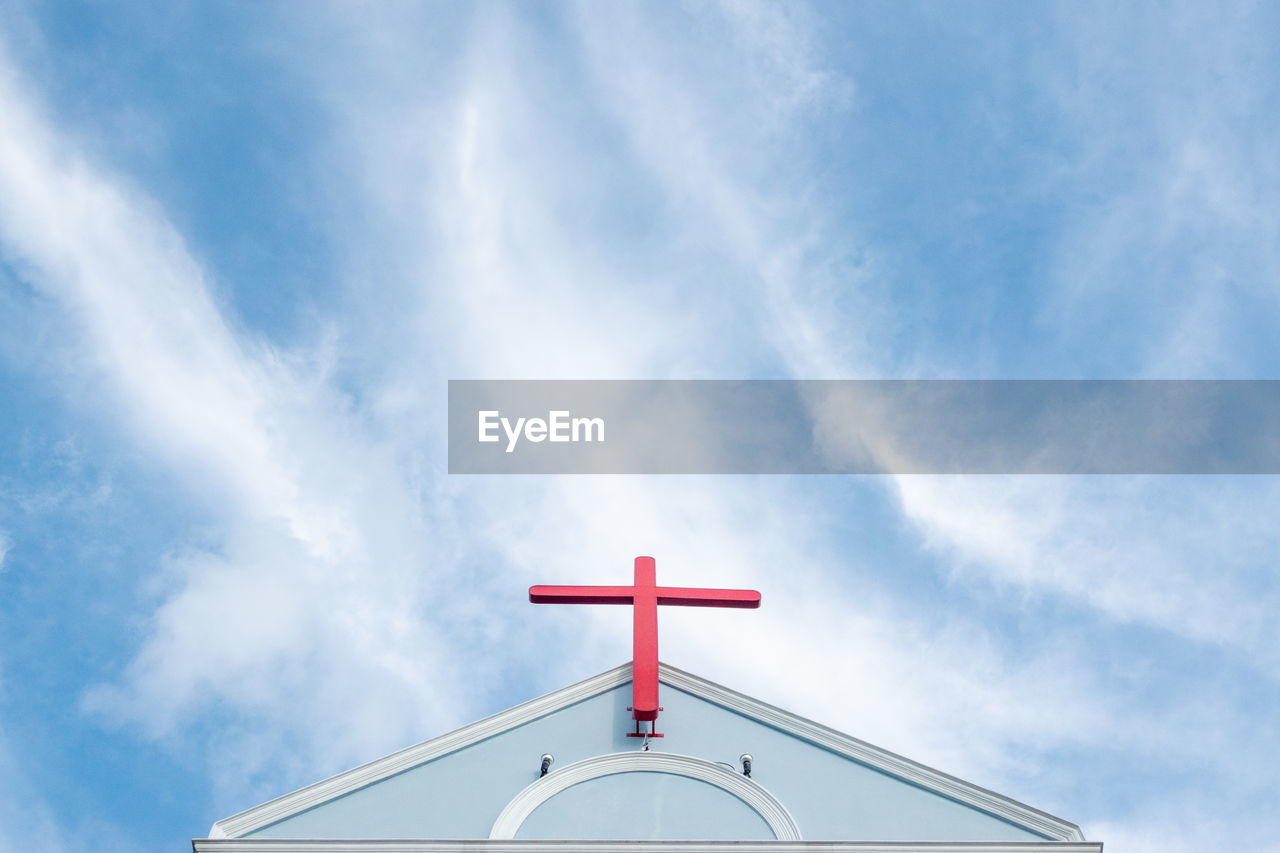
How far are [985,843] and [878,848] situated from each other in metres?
1.43

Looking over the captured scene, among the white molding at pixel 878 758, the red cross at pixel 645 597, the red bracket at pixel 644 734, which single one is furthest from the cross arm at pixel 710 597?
the red bracket at pixel 644 734

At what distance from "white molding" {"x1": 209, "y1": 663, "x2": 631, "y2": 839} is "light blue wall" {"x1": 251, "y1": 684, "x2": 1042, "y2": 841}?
99mm

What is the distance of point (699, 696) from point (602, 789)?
2.04 metres

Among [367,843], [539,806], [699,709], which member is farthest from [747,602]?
[367,843]

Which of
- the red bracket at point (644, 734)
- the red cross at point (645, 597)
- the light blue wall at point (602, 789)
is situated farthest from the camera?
the red cross at point (645, 597)

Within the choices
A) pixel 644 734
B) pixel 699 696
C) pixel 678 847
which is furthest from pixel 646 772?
pixel 678 847

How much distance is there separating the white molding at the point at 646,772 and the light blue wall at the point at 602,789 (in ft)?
0.42

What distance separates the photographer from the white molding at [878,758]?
15258 mm

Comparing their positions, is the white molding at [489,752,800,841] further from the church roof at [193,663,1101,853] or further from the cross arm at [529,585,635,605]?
the cross arm at [529,585,635,605]

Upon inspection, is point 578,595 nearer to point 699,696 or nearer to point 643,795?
point 699,696

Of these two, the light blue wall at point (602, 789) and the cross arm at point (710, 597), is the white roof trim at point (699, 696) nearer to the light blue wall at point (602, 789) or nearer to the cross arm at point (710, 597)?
the light blue wall at point (602, 789)

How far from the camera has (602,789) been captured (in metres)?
15.8

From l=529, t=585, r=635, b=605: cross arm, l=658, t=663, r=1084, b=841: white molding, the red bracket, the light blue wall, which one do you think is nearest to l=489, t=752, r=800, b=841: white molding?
the light blue wall

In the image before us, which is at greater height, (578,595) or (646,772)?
(578,595)
